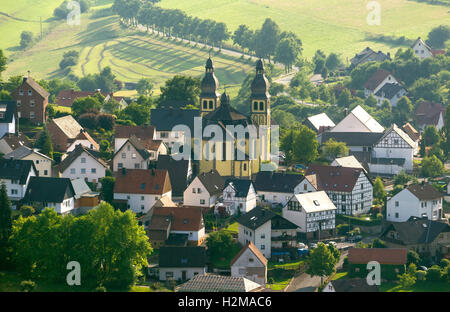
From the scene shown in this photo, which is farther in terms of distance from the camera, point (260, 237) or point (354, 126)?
point (354, 126)

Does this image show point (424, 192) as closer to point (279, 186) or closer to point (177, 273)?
point (279, 186)

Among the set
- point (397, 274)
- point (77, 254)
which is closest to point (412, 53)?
point (397, 274)

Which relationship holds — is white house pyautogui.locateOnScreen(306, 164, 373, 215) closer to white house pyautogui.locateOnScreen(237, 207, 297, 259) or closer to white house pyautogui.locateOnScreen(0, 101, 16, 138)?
white house pyautogui.locateOnScreen(237, 207, 297, 259)

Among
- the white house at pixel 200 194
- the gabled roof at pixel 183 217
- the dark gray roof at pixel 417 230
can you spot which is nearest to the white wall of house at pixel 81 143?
the white house at pixel 200 194

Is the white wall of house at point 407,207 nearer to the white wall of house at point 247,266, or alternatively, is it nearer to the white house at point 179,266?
the white wall of house at point 247,266

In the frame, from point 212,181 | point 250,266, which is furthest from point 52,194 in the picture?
point 250,266

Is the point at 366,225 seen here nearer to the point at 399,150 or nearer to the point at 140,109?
the point at 399,150
